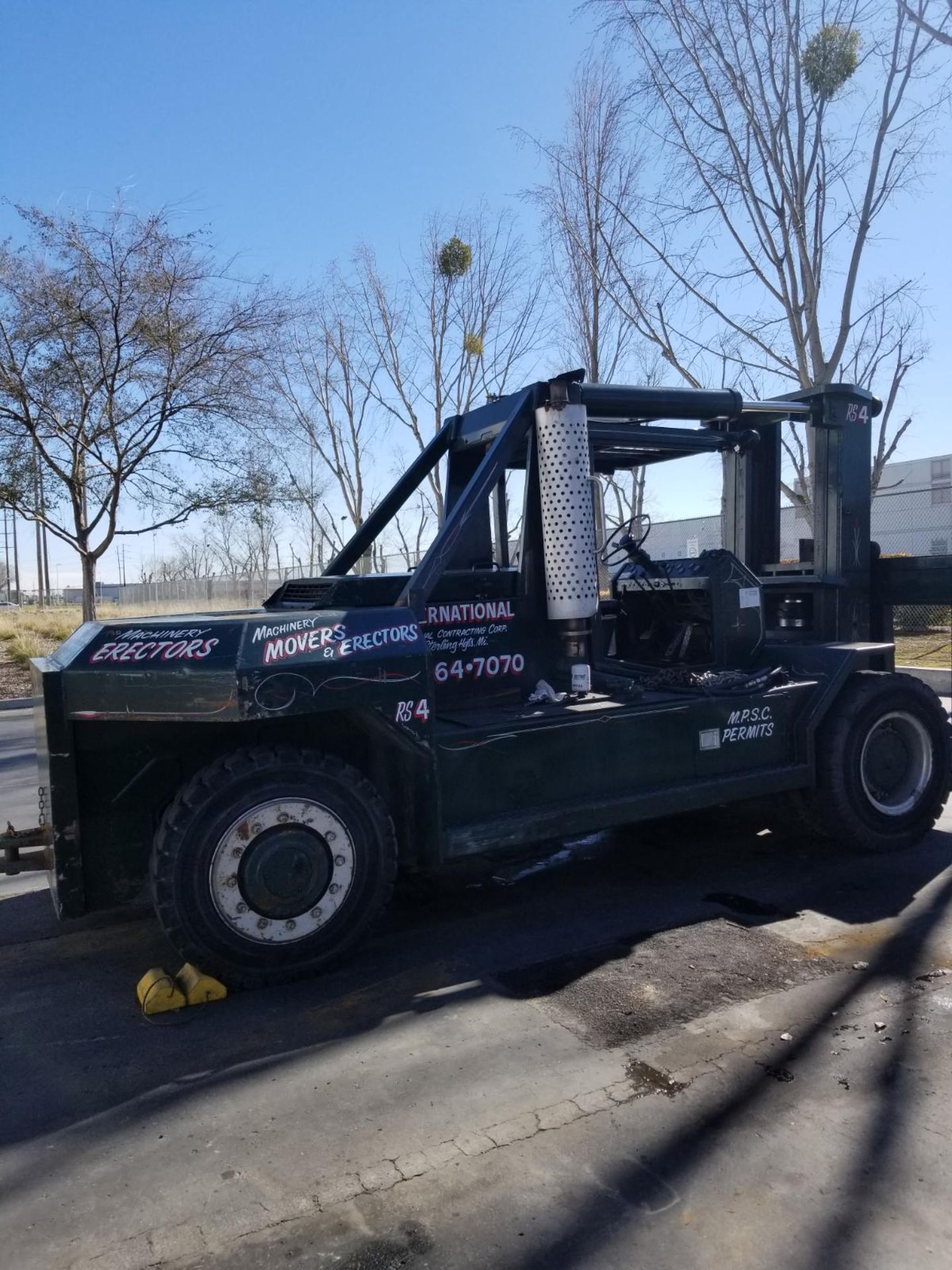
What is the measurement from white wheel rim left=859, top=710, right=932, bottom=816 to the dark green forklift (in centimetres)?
2

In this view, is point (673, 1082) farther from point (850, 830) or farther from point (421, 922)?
point (850, 830)

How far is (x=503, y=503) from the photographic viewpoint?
5.75 m

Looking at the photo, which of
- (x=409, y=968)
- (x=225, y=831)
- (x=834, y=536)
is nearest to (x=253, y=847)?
(x=225, y=831)

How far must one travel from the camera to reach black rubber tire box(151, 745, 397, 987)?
4.02m

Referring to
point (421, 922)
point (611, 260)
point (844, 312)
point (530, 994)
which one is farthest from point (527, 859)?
point (611, 260)

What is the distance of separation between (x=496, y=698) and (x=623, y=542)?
1526 mm

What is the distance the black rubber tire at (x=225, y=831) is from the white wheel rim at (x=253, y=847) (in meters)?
→ 0.02

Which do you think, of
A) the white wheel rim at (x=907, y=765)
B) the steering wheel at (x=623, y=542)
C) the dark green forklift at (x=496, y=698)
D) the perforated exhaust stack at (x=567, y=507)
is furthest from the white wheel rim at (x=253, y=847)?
the white wheel rim at (x=907, y=765)

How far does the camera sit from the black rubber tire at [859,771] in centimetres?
582

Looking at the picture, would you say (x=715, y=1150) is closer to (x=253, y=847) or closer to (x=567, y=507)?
(x=253, y=847)

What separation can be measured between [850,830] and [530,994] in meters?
2.72

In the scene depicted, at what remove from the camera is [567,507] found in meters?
5.11

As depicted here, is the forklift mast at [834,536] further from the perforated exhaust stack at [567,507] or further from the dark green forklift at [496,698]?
the perforated exhaust stack at [567,507]

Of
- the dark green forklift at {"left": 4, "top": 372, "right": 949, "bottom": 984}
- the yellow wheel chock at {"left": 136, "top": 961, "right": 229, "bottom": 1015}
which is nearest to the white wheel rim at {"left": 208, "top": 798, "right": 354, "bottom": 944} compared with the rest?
the dark green forklift at {"left": 4, "top": 372, "right": 949, "bottom": 984}
